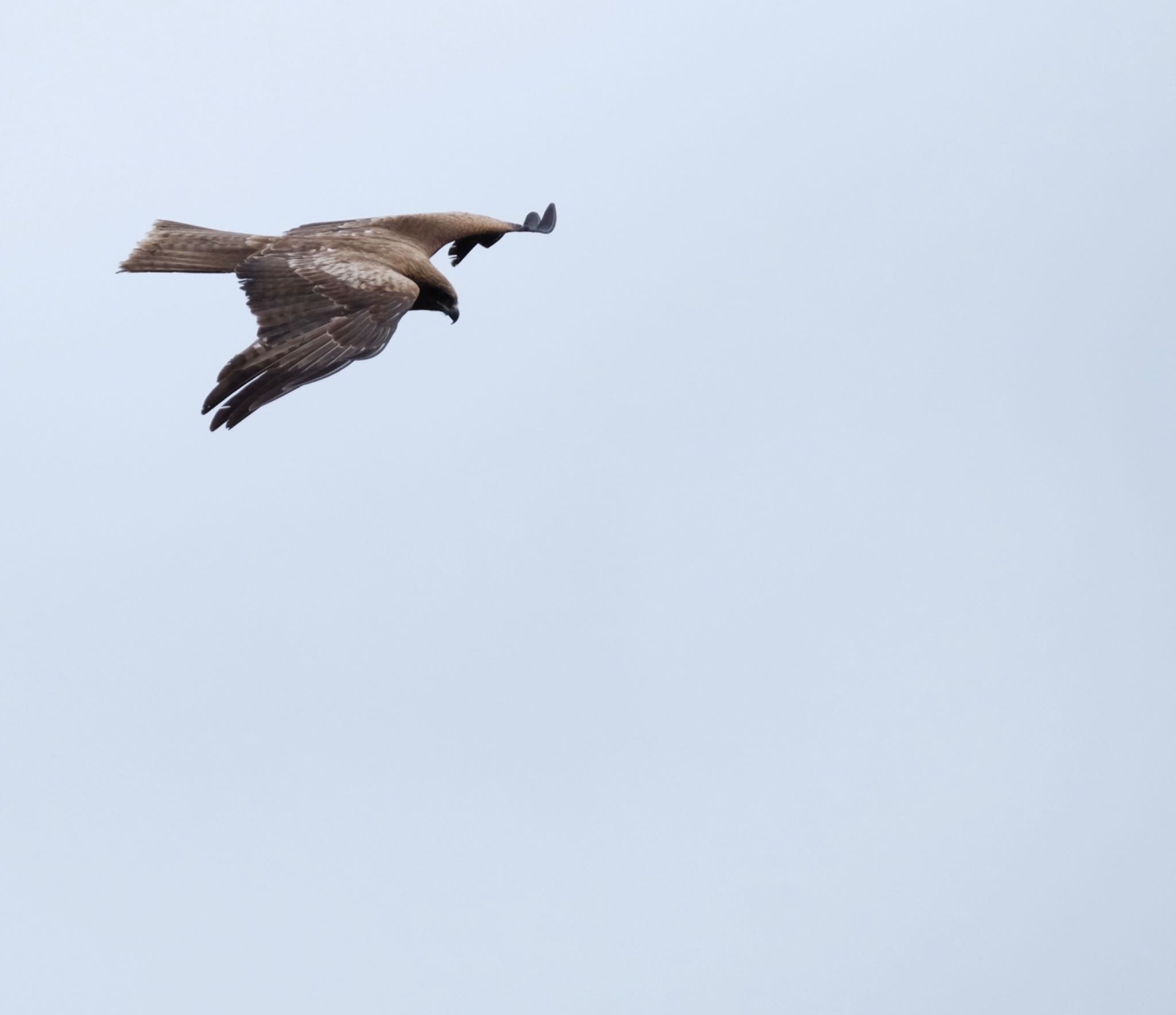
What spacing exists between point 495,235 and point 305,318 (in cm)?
598

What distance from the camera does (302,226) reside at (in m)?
24.0

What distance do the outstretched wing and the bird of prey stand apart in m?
0.31

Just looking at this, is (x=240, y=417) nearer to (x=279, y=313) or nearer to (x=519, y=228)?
(x=279, y=313)

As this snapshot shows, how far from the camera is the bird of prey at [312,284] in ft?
63.0

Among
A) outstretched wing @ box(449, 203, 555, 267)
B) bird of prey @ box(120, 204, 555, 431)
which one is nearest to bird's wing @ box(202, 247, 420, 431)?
bird of prey @ box(120, 204, 555, 431)

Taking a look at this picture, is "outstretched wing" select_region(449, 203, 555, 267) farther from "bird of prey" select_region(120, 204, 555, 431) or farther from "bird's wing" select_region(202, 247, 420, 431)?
"bird's wing" select_region(202, 247, 420, 431)

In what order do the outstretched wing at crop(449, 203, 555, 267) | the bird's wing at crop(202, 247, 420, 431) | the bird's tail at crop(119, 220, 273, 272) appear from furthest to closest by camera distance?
the outstretched wing at crop(449, 203, 555, 267) → the bird's tail at crop(119, 220, 273, 272) → the bird's wing at crop(202, 247, 420, 431)

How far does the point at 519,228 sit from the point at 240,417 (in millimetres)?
8211

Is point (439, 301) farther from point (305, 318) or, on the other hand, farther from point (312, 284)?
point (305, 318)

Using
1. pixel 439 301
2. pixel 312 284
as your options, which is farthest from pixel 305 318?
pixel 439 301

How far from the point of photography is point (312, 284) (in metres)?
21.1

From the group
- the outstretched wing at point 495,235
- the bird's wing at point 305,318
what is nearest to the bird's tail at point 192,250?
the bird's wing at point 305,318

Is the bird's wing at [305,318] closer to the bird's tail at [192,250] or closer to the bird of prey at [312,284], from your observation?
the bird of prey at [312,284]

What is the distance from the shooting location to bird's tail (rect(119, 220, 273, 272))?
73.9ft
